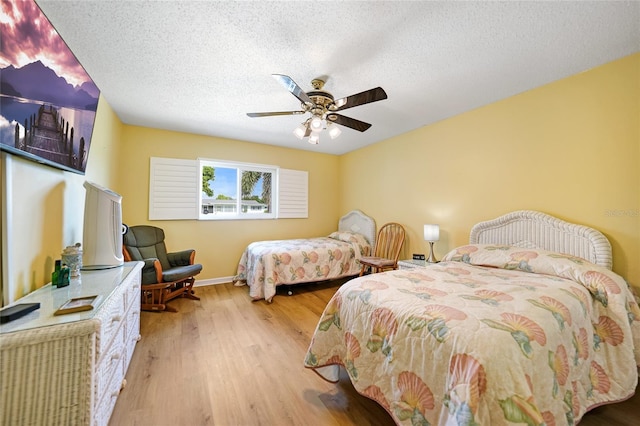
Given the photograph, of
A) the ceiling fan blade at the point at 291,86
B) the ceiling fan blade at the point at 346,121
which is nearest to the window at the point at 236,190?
the ceiling fan blade at the point at 346,121

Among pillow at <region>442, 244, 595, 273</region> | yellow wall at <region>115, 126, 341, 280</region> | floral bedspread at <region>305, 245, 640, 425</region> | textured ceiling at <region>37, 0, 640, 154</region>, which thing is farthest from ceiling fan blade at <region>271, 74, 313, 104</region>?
yellow wall at <region>115, 126, 341, 280</region>

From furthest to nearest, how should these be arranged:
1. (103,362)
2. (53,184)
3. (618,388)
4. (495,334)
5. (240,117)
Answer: (240,117) < (53,184) < (618,388) < (103,362) < (495,334)

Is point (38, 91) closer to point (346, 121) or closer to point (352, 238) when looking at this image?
point (346, 121)

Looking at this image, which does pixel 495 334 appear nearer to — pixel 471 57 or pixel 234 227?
pixel 471 57

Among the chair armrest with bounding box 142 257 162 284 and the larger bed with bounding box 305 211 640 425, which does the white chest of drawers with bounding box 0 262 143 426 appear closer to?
the larger bed with bounding box 305 211 640 425

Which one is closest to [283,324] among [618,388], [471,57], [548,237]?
[618,388]

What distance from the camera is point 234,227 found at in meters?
4.19

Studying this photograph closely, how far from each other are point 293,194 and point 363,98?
2.94 metres

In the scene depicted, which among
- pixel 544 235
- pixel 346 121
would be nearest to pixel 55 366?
pixel 346 121

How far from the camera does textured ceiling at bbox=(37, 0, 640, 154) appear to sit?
1488 millimetres

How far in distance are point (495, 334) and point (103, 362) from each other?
183 cm

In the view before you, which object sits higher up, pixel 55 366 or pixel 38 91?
pixel 38 91

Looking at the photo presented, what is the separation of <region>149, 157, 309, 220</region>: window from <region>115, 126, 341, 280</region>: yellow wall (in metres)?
0.11

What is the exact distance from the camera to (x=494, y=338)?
99 cm
